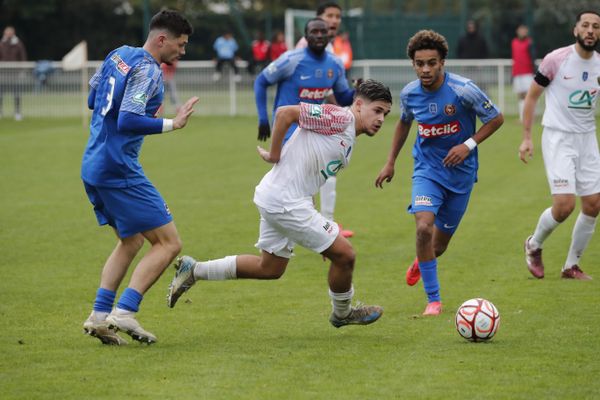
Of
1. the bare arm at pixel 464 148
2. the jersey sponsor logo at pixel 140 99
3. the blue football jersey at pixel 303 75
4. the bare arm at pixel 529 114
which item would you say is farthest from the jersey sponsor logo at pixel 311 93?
the jersey sponsor logo at pixel 140 99

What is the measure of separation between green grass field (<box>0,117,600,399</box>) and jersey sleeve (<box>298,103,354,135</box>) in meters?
1.34

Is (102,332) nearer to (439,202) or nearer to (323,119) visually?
(323,119)

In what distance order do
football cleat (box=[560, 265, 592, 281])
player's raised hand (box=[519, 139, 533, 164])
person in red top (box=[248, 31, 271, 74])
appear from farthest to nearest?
person in red top (box=[248, 31, 271, 74]) → football cleat (box=[560, 265, 592, 281]) → player's raised hand (box=[519, 139, 533, 164])

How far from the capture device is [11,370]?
642 cm

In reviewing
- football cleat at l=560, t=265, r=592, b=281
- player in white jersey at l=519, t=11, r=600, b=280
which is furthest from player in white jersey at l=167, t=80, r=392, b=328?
football cleat at l=560, t=265, r=592, b=281

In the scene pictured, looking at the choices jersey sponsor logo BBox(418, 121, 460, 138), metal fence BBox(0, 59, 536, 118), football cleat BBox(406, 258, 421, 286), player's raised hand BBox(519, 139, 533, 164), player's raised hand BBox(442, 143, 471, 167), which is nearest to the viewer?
player's raised hand BBox(442, 143, 471, 167)

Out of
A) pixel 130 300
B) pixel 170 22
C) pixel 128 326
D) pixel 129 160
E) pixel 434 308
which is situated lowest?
pixel 434 308

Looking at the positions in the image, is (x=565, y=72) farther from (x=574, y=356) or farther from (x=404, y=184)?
(x=404, y=184)

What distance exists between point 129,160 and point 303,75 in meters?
4.21

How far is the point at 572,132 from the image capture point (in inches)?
371

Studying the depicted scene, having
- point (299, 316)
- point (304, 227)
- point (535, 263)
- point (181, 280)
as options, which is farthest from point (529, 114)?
point (181, 280)

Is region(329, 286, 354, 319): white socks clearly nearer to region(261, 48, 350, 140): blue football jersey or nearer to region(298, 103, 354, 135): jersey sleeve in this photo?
region(298, 103, 354, 135): jersey sleeve

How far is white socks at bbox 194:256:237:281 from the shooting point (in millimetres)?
7562

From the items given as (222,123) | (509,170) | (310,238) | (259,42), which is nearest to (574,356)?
(310,238)
